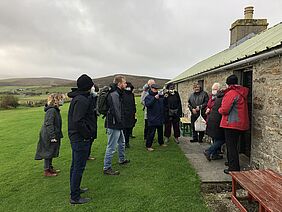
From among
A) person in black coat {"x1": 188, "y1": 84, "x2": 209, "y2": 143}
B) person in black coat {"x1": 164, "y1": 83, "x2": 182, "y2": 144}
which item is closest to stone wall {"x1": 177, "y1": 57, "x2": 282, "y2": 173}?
person in black coat {"x1": 188, "y1": 84, "x2": 209, "y2": 143}

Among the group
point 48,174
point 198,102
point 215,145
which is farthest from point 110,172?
point 198,102

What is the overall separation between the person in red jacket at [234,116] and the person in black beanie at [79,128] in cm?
270

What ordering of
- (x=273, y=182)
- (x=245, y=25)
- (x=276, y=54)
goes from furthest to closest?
(x=245, y=25), (x=276, y=54), (x=273, y=182)

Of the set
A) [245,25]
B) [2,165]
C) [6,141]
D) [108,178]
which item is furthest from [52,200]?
[245,25]

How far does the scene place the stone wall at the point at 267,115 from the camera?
4207 millimetres

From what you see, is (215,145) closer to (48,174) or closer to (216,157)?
(216,157)

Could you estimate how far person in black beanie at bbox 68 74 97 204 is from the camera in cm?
392

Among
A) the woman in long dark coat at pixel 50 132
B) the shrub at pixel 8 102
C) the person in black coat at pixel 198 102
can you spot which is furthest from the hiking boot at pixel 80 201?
the shrub at pixel 8 102

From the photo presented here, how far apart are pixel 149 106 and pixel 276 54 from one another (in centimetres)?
366

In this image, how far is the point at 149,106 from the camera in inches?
273

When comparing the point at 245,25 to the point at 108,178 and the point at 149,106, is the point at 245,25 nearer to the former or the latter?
the point at 149,106

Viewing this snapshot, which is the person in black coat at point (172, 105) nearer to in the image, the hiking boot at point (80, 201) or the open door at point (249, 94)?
the open door at point (249, 94)

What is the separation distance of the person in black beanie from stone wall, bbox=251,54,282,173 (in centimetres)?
327

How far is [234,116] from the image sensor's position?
482 cm
